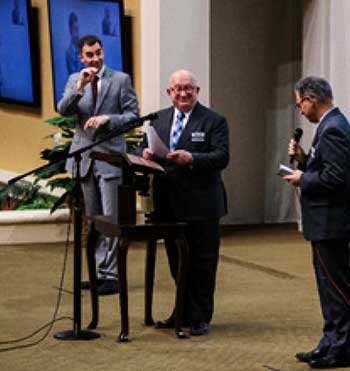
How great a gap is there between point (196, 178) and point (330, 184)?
123cm

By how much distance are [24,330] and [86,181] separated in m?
1.44

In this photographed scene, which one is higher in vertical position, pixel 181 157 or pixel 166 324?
pixel 181 157

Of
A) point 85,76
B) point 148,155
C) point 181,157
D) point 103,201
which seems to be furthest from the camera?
point 103,201

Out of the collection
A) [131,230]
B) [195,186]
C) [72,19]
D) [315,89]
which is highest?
[72,19]

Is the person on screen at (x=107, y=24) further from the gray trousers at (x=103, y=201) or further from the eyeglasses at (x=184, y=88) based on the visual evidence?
the eyeglasses at (x=184, y=88)

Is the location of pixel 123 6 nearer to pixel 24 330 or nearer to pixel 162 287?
pixel 162 287

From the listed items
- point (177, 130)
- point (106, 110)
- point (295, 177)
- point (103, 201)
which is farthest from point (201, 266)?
point (106, 110)

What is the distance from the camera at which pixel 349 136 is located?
19.1 ft

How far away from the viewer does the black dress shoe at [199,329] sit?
22.2 ft

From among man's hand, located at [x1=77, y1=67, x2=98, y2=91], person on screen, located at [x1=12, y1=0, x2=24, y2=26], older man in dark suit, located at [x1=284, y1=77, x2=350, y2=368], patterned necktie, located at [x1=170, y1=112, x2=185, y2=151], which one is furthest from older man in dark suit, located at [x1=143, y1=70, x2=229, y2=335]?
person on screen, located at [x1=12, y1=0, x2=24, y2=26]

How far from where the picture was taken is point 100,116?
25.6 ft

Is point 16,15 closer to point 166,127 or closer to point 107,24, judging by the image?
point 107,24

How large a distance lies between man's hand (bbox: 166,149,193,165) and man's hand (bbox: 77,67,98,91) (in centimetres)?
101

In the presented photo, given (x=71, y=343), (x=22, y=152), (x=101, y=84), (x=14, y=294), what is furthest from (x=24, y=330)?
(x=22, y=152)
